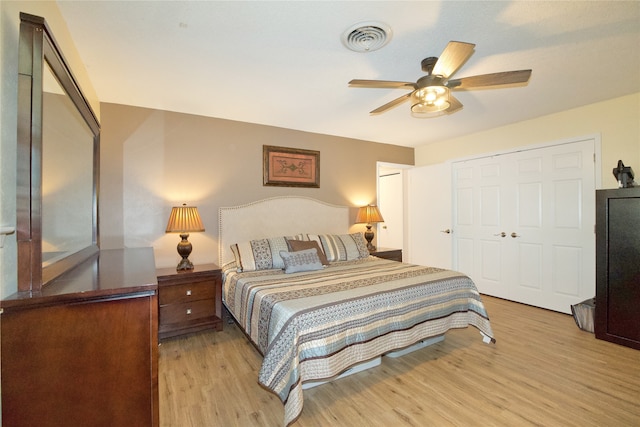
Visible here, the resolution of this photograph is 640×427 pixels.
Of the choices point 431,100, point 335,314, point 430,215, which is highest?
point 431,100

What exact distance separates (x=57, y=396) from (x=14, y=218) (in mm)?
642

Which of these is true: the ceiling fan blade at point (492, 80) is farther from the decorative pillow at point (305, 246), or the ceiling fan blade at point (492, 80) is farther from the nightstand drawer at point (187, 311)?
the nightstand drawer at point (187, 311)

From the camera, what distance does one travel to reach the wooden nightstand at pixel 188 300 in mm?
2705

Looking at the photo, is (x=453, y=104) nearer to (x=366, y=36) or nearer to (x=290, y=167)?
(x=366, y=36)

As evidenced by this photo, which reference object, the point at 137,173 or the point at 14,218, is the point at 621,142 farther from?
the point at 137,173

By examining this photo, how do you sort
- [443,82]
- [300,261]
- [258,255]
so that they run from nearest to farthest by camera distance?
1. [443,82]
2. [300,261]
3. [258,255]

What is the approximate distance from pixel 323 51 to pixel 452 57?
86 cm

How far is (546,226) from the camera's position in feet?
11.5

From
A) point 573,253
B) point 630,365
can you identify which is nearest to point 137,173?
point 630,365

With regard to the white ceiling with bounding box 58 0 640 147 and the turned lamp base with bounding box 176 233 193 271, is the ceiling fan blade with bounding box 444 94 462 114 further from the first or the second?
the turned lamp base with bounding box 176 233 193 271

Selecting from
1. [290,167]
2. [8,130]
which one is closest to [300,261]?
[290,167]

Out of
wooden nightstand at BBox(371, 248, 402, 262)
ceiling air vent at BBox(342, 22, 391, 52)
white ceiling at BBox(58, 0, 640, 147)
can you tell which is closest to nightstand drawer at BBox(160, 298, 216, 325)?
white ceiling at BBox(58, 0, 640, 147)

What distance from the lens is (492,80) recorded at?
1.85 meters

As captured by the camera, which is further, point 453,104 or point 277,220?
point 277,220
